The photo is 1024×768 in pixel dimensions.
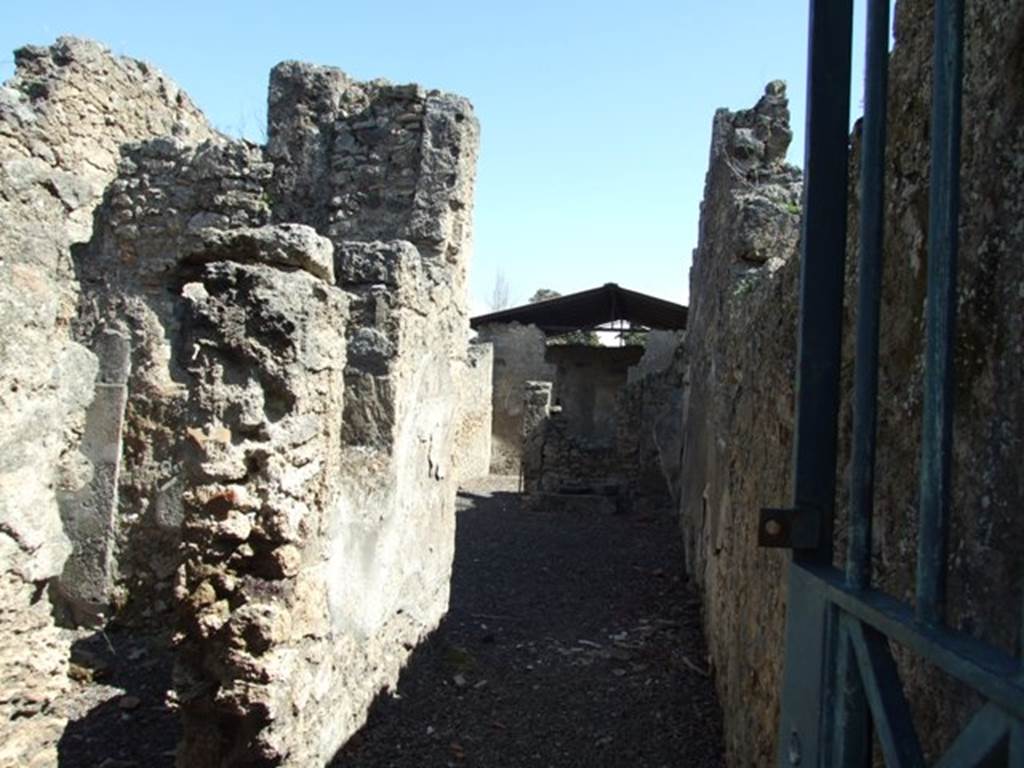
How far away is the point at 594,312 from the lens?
1794 centimetres

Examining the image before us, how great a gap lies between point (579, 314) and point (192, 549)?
1555 cm

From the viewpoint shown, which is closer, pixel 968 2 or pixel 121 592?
pixel 968 2

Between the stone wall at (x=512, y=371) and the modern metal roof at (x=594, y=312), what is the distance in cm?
38

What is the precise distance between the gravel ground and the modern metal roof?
10533 millimetres

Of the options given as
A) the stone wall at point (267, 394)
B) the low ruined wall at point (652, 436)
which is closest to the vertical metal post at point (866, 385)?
the stone wall at point (267, 394)

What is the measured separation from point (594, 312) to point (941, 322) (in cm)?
1726

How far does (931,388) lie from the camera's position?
2.68 ft

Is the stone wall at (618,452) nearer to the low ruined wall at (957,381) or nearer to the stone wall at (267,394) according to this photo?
the stone wall at (267,394)

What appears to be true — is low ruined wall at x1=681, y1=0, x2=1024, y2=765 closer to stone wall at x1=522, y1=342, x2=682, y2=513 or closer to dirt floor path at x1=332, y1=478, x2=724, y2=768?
dirt floor path at x1=332, y1=478, x2=724, y2=768

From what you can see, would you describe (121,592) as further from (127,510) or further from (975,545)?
(975,545)

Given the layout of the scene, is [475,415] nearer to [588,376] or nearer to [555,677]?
[588,376]

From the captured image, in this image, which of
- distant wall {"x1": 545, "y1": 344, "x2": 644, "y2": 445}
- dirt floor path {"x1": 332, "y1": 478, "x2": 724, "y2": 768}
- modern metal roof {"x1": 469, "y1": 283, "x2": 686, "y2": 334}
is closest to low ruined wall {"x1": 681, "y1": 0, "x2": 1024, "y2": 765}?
dirt floor path {"x1": 332, "y1": 478, "x2": 724, "y2": 768}

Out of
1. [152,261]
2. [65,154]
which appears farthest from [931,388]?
[65,154]

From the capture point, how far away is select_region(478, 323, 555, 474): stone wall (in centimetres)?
1683
